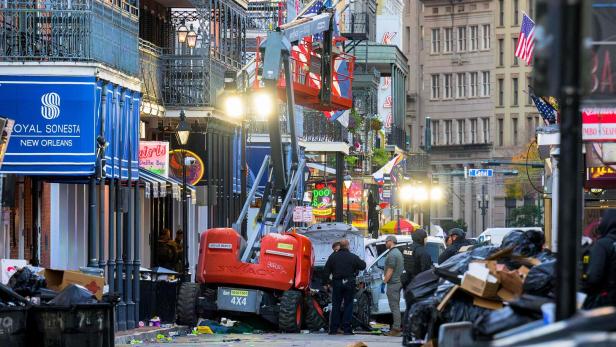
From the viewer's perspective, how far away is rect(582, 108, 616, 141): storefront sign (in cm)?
2486

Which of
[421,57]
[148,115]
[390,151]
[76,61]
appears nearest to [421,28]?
[421,57]

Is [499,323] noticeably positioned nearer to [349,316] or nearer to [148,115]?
[349,316]

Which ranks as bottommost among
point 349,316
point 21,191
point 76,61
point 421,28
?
point 349,316

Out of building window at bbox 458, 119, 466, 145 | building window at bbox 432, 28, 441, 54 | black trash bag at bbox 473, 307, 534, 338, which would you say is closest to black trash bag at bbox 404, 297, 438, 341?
black trash bag at bbox 473, 307, 534, 338

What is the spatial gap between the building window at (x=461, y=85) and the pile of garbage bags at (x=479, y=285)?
124 m

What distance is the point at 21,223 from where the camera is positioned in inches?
1252

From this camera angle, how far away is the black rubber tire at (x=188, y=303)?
101 feet

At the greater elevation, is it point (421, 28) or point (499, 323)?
point (421, 28)

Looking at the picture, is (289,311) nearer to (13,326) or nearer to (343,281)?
(343,281)

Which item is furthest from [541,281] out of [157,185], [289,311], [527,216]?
[527,216]

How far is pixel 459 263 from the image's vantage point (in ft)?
65.4

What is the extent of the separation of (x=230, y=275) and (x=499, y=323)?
18798mm

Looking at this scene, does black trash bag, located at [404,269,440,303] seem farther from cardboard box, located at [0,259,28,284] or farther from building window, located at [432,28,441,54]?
building window, located at [432,28,441,54]

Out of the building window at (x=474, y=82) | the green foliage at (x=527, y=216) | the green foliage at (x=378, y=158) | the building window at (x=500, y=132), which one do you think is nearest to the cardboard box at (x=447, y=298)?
the green foliage at (x=378, y=158)
